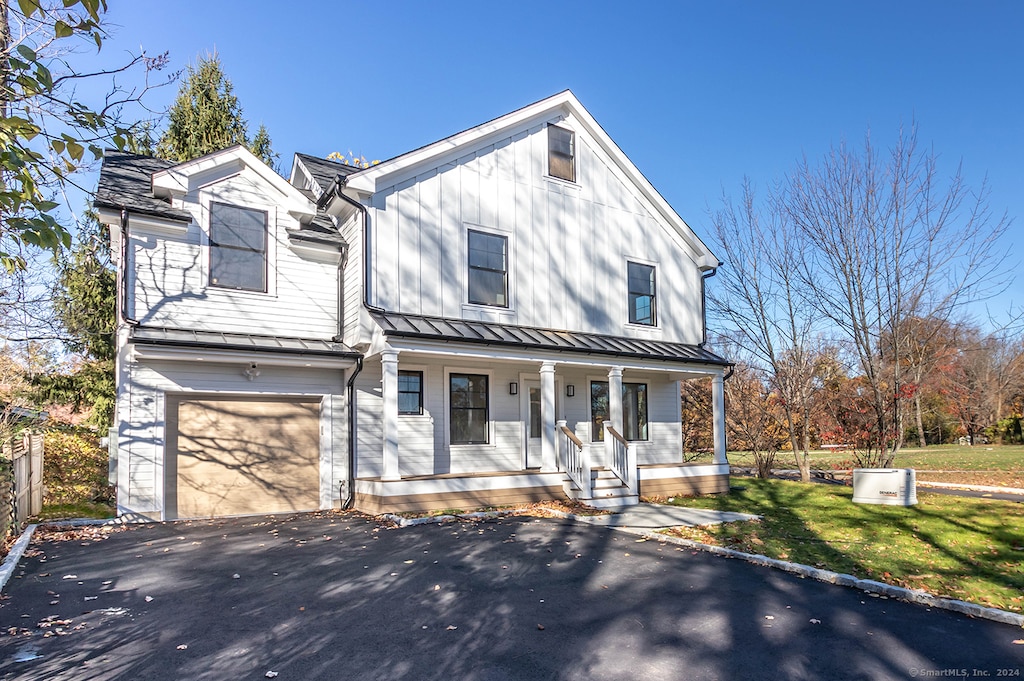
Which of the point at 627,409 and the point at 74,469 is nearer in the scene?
the point at 74,469

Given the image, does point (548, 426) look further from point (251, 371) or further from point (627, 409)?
point (251, 371)

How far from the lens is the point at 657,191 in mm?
17406

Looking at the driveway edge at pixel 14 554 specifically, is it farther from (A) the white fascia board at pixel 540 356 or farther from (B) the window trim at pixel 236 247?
(A) the white fascia board at pixel 540 356

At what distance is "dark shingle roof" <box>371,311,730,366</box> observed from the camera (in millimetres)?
12453

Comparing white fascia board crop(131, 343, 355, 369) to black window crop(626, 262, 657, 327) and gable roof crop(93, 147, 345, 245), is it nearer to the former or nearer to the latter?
gable roof crop(93, 147, 345, 245)

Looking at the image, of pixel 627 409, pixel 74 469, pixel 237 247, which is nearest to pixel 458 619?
pixel 237 247

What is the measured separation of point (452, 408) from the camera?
14.2 meters

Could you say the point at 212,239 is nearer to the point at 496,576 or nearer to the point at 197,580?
the point at 197,580

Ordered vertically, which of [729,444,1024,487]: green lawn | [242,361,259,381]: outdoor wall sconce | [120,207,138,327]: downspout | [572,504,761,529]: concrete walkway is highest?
[120,207,138,327]: downspout

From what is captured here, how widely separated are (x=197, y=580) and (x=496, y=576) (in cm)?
332

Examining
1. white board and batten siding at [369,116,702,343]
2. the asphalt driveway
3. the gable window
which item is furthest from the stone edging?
the gable window

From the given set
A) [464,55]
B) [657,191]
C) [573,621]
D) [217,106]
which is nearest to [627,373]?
[657,191]

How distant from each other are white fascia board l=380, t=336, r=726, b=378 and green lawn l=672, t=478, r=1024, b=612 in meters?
3.28

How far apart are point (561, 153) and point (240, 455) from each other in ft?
33.1
